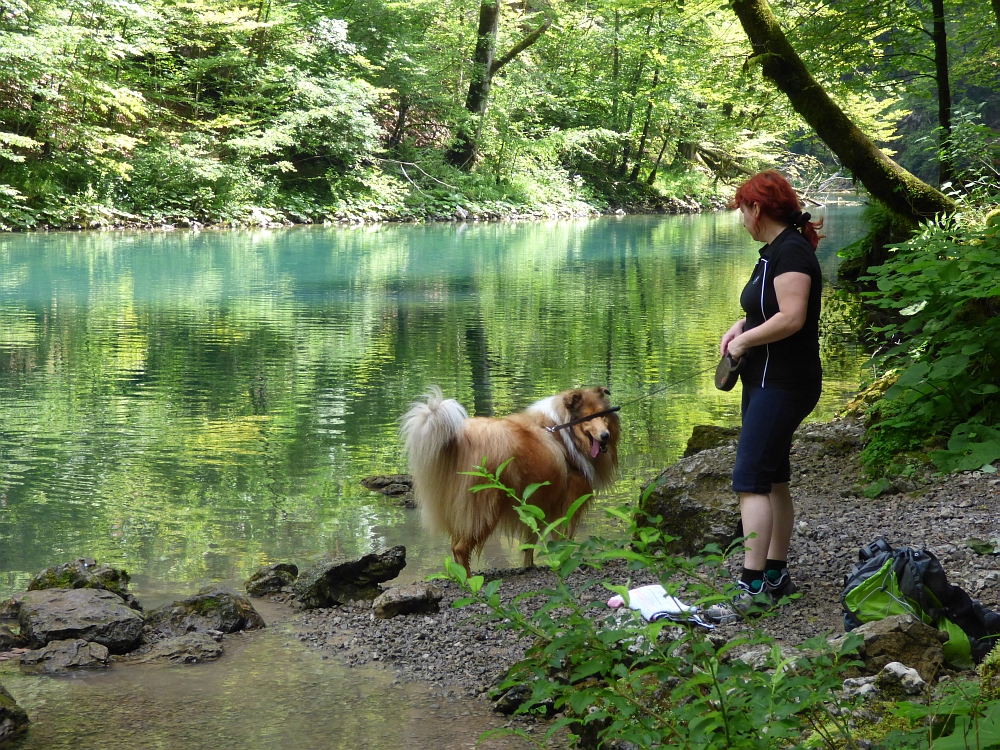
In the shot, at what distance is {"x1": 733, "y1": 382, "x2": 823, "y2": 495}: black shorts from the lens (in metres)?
4.04

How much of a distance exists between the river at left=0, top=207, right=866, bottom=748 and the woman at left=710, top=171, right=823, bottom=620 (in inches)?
65.5

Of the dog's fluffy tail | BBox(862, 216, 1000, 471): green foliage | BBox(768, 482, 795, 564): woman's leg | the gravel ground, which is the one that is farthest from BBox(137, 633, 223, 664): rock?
BBox(862, 216, 1000, 471): green foliage

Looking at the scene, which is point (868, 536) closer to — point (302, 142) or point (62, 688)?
point (62, 688)

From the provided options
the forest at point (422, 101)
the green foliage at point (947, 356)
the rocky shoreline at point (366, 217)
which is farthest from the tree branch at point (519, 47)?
the green foliage at point (947, 356)

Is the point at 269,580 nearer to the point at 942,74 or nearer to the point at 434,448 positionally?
the point at 434,448

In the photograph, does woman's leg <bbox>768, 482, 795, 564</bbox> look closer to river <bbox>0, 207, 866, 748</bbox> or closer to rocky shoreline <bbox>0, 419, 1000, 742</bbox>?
rocky shoreline <bbox>0, 419, 1000, 742</bbox>

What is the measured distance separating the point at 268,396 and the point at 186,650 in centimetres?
561

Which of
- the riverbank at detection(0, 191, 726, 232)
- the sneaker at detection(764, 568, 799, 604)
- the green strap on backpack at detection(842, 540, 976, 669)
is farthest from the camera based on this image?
the riverbank at detection(0, 191, 726, 232)

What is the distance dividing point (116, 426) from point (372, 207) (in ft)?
87.8

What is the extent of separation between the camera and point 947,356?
5.50 metres

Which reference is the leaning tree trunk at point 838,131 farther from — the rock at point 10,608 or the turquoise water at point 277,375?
the rock at point 10,608

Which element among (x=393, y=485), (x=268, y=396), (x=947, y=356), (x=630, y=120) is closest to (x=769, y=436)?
(x=947, y=356)

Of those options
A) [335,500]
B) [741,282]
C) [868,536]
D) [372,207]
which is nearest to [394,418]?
[335,500]

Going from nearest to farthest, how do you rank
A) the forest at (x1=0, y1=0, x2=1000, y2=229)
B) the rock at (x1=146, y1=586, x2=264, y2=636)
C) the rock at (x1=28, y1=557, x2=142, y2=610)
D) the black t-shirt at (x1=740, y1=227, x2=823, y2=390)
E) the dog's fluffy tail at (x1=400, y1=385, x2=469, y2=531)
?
the black t-shirt at (x1=740, y1=227, x2=823, y2=390), the rock at (x1=146, y1=586, x2=264, y2=636), the rock at (x1=28, y1=557, x2=142, y2=610), the dog's fluffy tail at (x1=400, y1=385, x2=469, y2=531), the forest at (x1=0, y1=0, x2=1000, y2=229)
